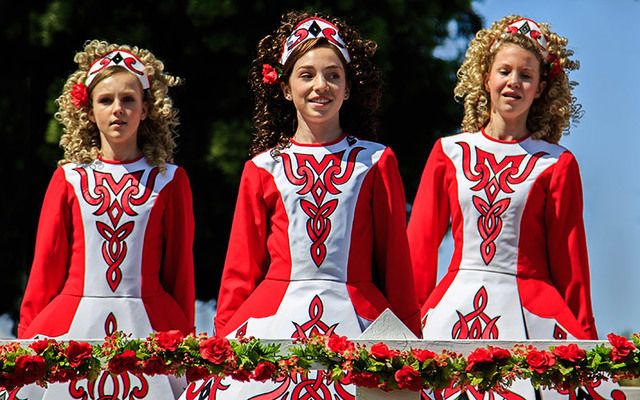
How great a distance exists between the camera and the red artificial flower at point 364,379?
5.45m

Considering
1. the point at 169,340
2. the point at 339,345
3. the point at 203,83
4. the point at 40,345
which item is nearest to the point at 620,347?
the point at 339,345

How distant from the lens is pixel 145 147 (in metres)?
7.50

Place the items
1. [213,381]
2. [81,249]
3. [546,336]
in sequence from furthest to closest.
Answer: [81,249] → [546,336] → [213,381]

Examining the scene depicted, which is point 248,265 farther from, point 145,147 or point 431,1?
point 431,1

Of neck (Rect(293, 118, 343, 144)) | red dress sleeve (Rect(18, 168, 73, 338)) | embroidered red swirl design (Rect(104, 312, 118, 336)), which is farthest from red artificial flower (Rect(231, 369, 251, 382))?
red dress sleeve (Rect(18, 168, 73, 338))

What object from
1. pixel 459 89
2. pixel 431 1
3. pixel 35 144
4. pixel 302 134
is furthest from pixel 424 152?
pixel 302 134

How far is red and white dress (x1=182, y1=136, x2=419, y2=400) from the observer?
634 cm

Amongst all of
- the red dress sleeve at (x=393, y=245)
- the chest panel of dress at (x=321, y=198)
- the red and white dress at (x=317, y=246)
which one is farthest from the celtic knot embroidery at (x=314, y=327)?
the red dress sleeve at (x=393, y=245)

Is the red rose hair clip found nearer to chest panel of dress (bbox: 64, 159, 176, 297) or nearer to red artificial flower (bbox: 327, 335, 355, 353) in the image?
chest panel of dress (bbox: 64, 159, 176, 297)

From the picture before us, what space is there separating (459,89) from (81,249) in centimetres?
188

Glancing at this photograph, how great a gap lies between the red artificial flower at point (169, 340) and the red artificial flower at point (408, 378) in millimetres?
824

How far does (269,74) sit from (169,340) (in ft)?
5.18

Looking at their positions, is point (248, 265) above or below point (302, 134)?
below

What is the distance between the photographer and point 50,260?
721 centimetres
